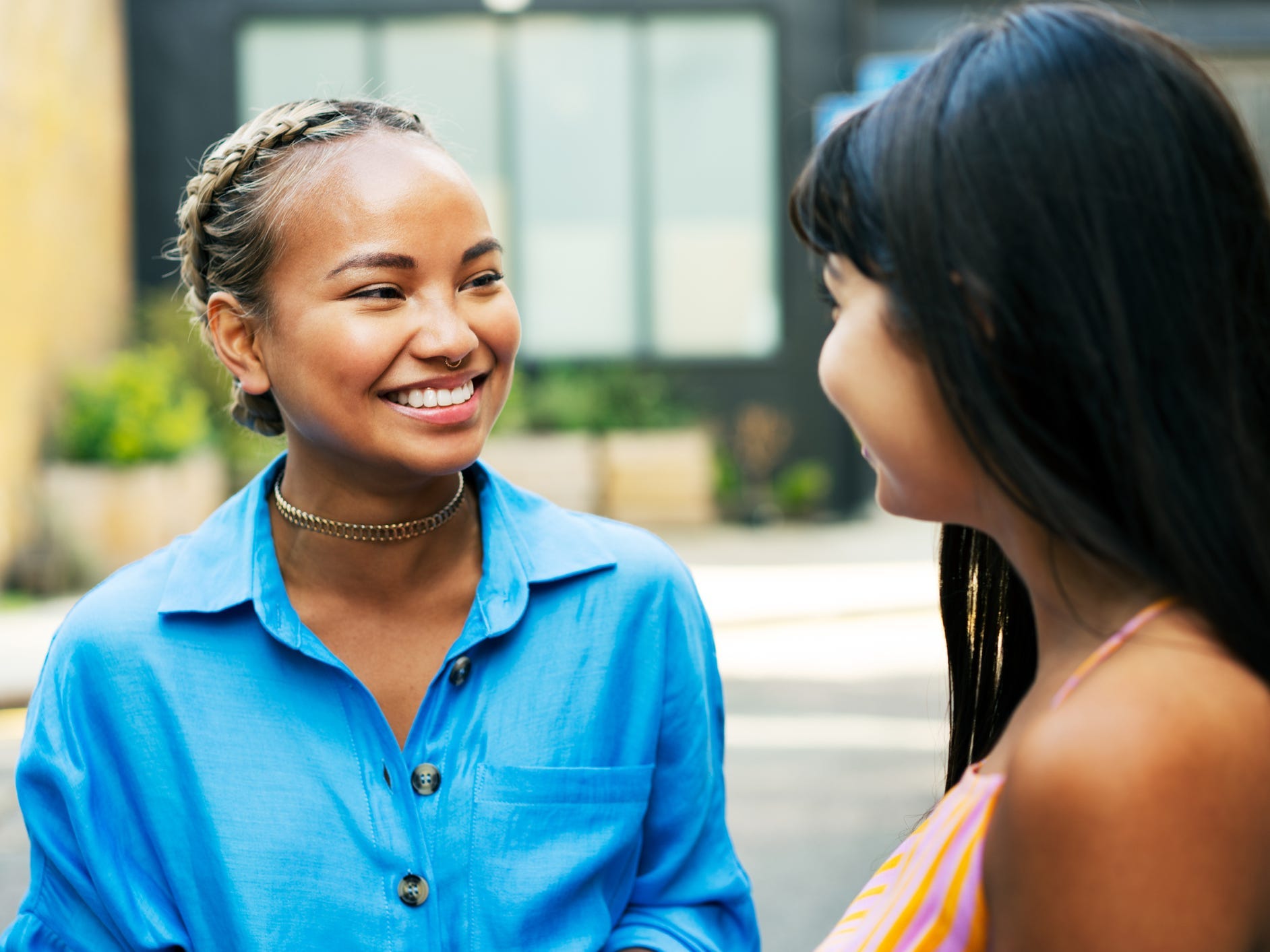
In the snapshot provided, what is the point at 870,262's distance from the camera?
1262mm

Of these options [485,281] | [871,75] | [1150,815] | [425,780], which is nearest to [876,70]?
[871,75]

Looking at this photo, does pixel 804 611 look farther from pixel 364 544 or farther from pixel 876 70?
pixel 364 544

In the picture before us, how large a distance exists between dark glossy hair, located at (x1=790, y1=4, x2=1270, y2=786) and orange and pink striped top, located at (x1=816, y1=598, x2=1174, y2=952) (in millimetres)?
83

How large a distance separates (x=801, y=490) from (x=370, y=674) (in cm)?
1082

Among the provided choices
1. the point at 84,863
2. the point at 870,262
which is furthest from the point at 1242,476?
the point at 84,863

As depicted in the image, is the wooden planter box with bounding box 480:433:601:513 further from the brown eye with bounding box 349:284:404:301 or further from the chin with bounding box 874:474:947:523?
the chin with bounding box 874:474:947:523

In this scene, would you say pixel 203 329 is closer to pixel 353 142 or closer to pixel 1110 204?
pixel 353 142

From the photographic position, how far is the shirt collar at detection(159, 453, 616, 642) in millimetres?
1827

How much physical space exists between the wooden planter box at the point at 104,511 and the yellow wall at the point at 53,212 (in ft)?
0.83

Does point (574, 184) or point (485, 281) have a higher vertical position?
point (485, 281)

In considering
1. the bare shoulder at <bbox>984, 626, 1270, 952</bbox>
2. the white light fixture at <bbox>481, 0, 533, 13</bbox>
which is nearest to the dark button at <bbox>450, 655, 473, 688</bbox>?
the bare shoulder at <bbox>984, 626, 1270, 952</bbox>

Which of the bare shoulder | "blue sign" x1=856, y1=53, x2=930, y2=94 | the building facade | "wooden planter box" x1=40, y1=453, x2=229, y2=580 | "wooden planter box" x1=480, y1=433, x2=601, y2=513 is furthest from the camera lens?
the building facade

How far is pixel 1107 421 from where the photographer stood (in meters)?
1.11

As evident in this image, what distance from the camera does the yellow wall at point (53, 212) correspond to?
9.48 m
